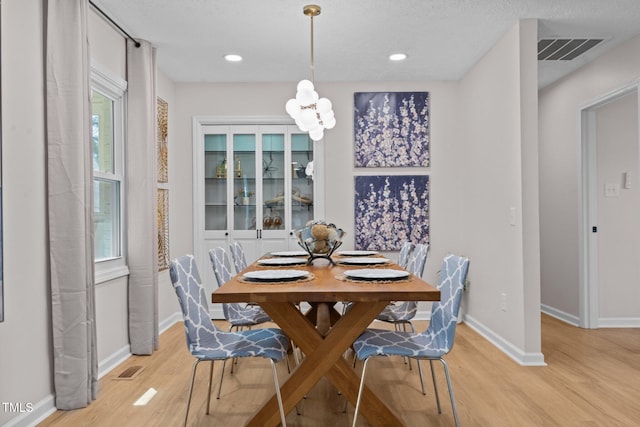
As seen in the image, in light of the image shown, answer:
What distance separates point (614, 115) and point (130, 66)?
4511 mm

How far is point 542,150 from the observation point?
16.5ft

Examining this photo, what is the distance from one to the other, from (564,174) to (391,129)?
1822 mm

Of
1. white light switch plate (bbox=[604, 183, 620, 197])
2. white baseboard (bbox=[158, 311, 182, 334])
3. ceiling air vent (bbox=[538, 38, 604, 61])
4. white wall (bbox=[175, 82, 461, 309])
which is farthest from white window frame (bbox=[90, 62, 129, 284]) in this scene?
white light switch plate (bbox=[604, 183, 620, 197])

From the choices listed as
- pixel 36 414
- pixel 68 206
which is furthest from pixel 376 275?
pixel 36 414

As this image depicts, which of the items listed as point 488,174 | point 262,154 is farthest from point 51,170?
point 488,174

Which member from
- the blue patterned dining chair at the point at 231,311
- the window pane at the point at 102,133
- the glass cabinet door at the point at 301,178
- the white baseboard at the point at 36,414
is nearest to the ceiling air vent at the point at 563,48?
the glass cabinet door at the point at 301,178

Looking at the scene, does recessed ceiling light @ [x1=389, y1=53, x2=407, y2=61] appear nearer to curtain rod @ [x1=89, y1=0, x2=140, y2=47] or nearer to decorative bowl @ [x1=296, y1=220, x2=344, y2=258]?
decorative bowl @ [x1=296, y1=220, x2=344, y2=258]

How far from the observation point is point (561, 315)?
4730mm

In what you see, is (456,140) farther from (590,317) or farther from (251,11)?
(251,11)

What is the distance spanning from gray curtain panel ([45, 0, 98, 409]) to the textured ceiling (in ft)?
2.18

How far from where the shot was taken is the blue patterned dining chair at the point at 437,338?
7.01 feet

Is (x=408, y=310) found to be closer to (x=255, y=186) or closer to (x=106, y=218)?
(x=106, y=218)

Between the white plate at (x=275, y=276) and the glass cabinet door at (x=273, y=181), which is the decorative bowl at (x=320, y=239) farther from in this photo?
the glass cabinet door at (x=273, y=181)

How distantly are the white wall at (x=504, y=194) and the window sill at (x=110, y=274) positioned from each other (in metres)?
3.05
